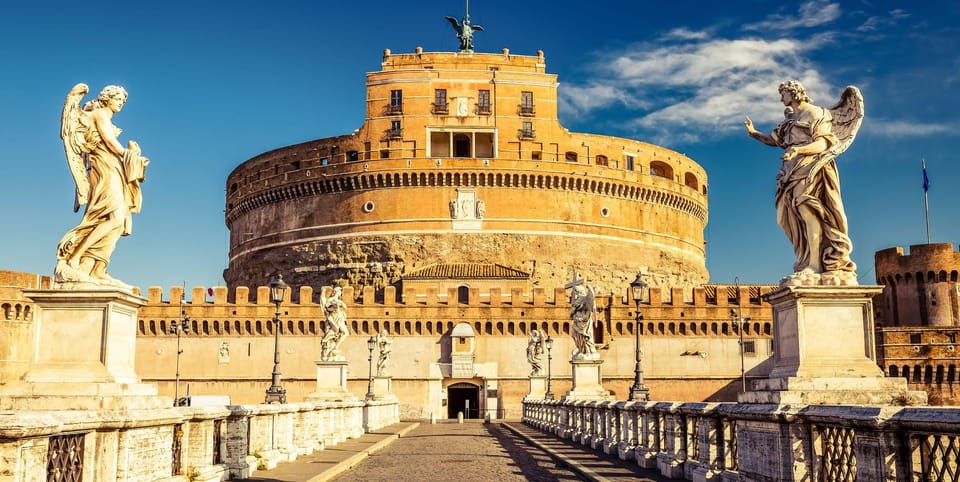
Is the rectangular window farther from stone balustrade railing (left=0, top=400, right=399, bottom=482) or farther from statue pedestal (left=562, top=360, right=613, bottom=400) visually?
stone balustrade railing (left=0, top=400, right=399, bottom=482)

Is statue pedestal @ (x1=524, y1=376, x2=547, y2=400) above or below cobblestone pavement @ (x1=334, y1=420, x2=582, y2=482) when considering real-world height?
above

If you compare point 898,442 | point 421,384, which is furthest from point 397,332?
point 898,442

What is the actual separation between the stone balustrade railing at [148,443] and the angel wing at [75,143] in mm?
1952

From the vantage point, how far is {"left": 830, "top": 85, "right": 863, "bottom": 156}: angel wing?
8.09 meters

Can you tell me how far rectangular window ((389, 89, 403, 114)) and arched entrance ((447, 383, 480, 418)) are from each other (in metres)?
18.5

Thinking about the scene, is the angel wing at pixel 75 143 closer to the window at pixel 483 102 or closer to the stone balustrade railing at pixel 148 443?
the stone balustrade railing at pixel 148 443

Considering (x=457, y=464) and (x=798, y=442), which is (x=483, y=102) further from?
(x=798, y=442)

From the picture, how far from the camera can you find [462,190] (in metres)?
59.2

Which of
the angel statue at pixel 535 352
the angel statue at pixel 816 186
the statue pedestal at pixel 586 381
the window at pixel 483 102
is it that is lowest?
the statue pedestal at pixel 586 381

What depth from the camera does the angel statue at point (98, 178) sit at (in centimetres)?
785

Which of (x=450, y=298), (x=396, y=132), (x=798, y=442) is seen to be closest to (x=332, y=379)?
(x=798, y=442)

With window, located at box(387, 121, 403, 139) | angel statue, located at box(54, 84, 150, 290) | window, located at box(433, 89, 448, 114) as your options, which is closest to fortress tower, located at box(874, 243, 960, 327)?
window, located at box(433, 89, 448, 114)

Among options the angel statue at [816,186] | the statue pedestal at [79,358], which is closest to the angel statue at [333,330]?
the statue pedestal at [79,358]

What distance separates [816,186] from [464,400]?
4591 centimetres
